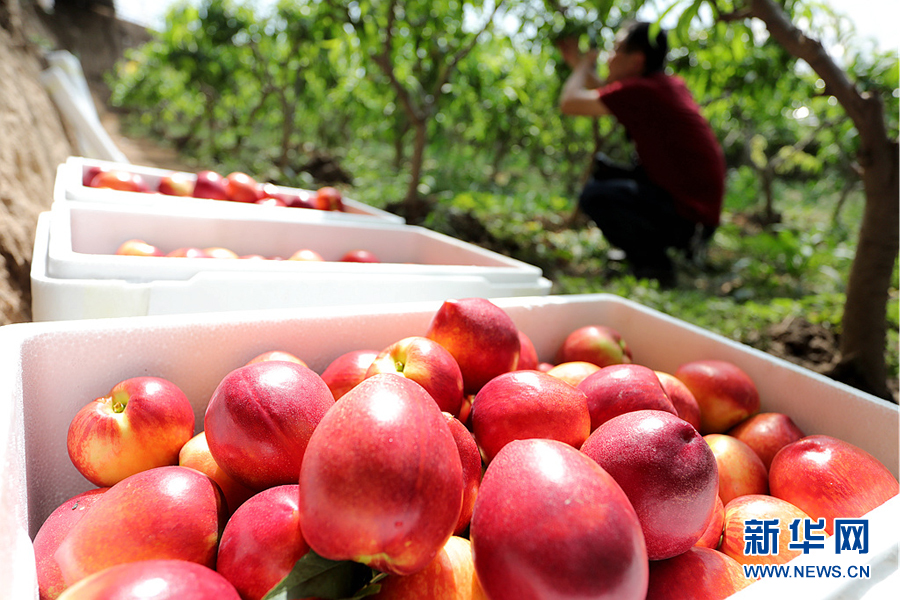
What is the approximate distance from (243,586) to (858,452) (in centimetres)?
86

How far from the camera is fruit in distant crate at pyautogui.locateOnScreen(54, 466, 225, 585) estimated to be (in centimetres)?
52

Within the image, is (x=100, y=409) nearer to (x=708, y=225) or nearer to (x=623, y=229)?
(x=623, y=229)

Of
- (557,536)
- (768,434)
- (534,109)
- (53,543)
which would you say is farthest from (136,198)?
(534,109)

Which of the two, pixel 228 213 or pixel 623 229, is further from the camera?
pixel 623 229

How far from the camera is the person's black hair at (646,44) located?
10.2ft

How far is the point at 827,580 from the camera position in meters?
0.46

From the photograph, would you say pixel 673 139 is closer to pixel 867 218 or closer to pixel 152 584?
pixel 867 218

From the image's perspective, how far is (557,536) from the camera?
0.45m

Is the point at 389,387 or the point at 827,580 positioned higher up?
the point at 389,387

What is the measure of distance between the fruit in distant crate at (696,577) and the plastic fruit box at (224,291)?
2.71ft

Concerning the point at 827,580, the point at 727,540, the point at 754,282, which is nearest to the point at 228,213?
the point at 727,540

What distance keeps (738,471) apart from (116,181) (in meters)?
2.15

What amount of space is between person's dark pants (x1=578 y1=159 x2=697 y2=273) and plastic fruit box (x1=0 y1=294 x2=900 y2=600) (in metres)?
2.37

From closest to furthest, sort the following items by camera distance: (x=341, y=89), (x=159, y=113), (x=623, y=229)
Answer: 1. (x=623, y=229)
2. (x=341, y=89)
3. (x=159, y=113)
